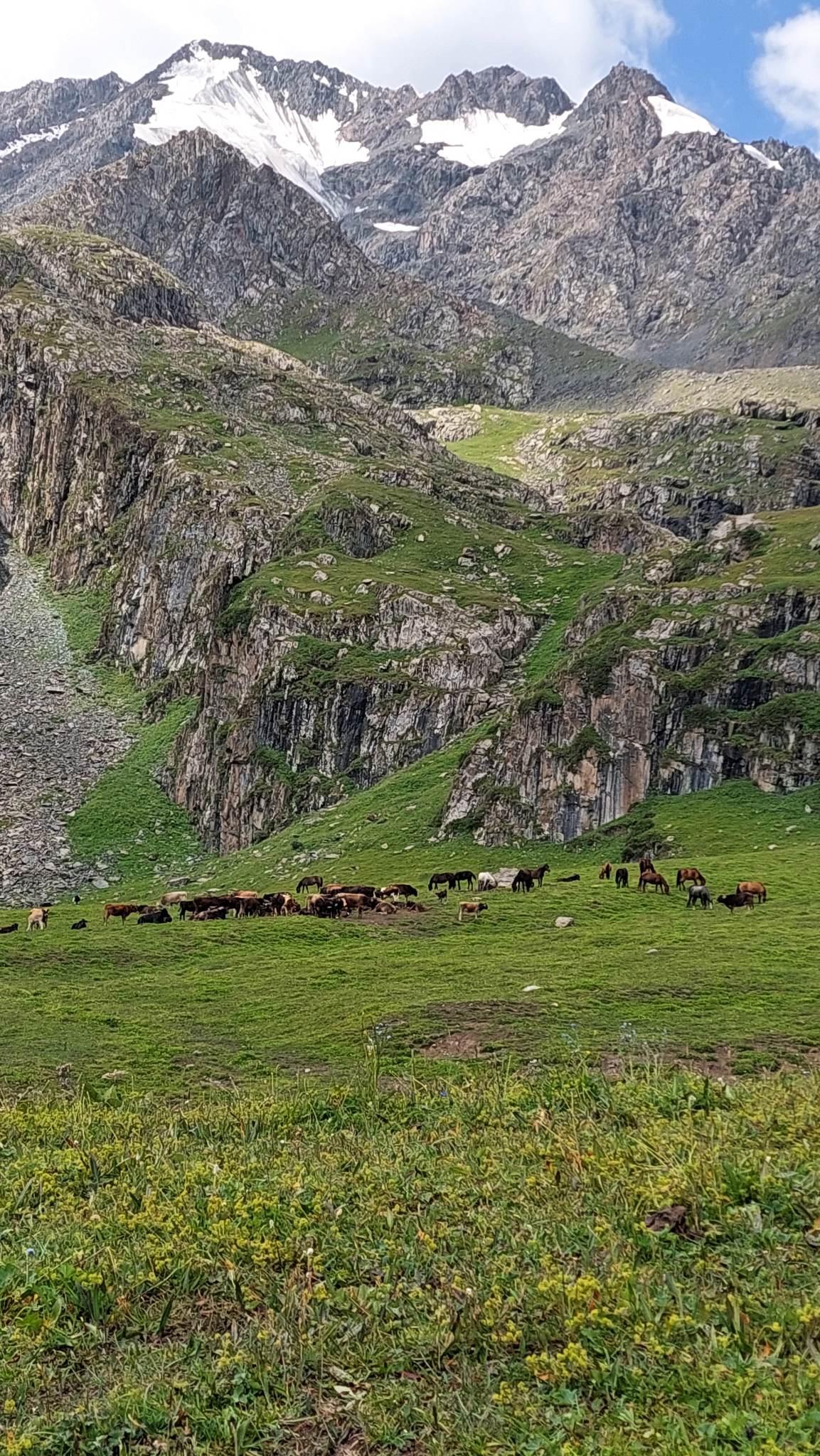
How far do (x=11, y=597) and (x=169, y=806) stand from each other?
60.8 metres

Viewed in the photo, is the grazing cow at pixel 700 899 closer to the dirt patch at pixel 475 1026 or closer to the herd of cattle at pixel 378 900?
the herd of cattle at pixel 378 900

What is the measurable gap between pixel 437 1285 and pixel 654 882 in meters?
33.9

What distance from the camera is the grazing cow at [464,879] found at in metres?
47.6

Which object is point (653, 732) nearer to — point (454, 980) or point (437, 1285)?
point (454, 980)

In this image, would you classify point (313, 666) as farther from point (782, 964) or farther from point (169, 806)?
point (782, 964)

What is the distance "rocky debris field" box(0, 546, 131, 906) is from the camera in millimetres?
64062

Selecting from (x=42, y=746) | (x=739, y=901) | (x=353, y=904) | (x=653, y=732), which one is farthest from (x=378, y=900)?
(x=42, y=746)

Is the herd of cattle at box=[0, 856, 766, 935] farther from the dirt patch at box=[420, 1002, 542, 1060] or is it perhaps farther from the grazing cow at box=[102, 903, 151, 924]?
the dirt patch at box=[420, 1002, 542, 1060]

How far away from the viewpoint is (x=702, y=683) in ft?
192

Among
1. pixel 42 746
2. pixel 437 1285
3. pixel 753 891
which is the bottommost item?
pixel 437 1285

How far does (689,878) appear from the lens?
41.3 m

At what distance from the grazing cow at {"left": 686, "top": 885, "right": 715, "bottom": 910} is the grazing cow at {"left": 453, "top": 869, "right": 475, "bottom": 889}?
12471mm

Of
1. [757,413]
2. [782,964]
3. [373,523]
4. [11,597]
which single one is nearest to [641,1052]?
[782,964]

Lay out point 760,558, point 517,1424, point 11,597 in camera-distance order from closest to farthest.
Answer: point 517,1424, point 760,558, point 11,597
